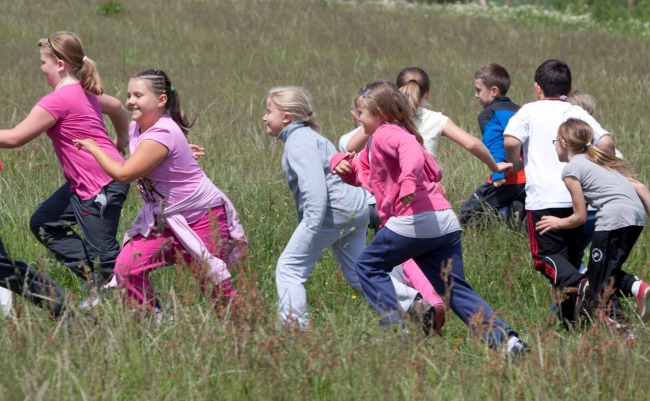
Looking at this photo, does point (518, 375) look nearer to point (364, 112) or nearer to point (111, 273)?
point (364, 112)

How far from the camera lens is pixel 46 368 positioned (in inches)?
146

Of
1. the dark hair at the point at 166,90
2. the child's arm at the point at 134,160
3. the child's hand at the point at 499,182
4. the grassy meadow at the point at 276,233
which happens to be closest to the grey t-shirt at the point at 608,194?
the grassy meadow at the point at 276,233

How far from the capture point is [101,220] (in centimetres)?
555

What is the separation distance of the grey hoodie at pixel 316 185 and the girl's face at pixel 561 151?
1.12 m

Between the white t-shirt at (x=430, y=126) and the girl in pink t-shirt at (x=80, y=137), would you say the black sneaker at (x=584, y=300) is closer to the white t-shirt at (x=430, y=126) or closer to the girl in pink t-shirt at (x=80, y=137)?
the white t-shirt at (x=430, y=126)

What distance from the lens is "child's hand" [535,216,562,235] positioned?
5.69 metres

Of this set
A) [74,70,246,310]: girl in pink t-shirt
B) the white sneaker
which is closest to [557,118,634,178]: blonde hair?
[74,70,246,310]: girl in pink t-shirt

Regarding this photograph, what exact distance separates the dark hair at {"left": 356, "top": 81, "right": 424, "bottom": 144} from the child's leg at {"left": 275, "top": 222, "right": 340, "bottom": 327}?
670 millimetres

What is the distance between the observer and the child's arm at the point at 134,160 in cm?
489

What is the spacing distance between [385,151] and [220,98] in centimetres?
780

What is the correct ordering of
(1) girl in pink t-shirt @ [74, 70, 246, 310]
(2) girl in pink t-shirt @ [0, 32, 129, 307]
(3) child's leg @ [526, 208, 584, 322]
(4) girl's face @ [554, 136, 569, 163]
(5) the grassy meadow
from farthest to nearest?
(3) child's leg @ [526, 208, 584, 322] → (4) girl's face @ [554, 136, 569, 163] → (2) girl in pink t-shirt @ [0, 32, 129, 307] → (1) girl in pink t-shirt @ [74, 70, 246, 310] → (5) the grassy meadow

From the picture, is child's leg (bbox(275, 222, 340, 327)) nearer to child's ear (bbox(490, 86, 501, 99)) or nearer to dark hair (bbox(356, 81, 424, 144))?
dark hair (bbox(356, 81, 424, 144))

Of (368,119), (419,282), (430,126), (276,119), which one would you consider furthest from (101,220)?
(430,126)

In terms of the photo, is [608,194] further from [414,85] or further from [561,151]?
[414,85]
